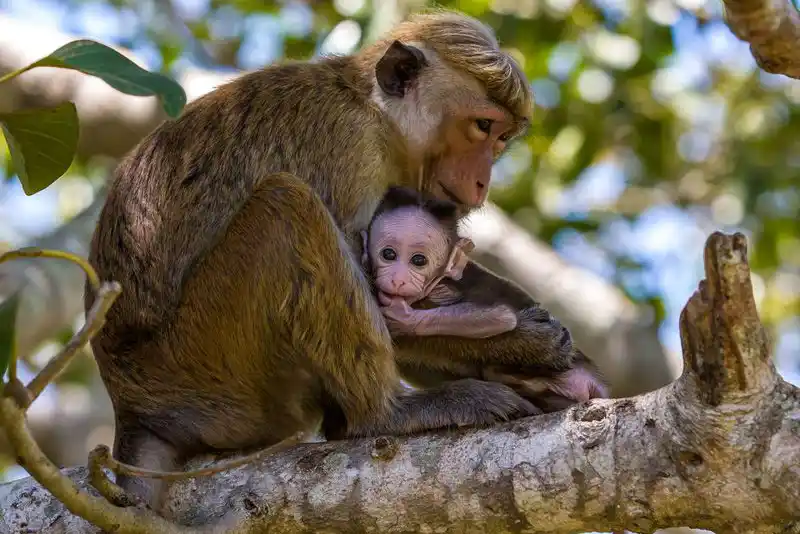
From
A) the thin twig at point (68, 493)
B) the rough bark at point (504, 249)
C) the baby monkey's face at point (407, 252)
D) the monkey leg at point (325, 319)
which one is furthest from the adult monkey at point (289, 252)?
the rough bark at point (504, 249)

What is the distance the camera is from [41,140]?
3014mm

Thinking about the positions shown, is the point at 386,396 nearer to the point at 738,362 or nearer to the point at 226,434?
the point at 226,434

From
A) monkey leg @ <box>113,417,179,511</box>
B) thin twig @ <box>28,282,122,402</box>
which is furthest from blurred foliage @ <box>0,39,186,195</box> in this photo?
monkey leg @ <box>113,417,179,511</box>

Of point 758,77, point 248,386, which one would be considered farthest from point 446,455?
point 758,77

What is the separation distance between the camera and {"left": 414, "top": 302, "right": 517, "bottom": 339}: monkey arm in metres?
4.22

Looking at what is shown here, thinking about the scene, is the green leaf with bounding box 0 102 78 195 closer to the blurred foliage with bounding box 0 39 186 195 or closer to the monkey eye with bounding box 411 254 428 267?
the blurred foliage with bounding box 0 39 186 195

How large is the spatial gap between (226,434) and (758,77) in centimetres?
717

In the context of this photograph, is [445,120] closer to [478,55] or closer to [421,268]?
[478,55]

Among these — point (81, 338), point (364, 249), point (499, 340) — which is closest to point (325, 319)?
point (364, 249)

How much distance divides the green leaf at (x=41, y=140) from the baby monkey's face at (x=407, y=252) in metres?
1.56

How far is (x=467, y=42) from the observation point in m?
4.82

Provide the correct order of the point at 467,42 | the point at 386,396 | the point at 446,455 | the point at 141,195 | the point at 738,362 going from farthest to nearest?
1. the point at 467,42
2. the point at 141,195
3. the point at 386,396
4. the point at 446,455
5. the point at 738,362

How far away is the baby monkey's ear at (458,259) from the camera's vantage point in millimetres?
4449

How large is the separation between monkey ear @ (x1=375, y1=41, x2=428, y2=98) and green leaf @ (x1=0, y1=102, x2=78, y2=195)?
1.93m
